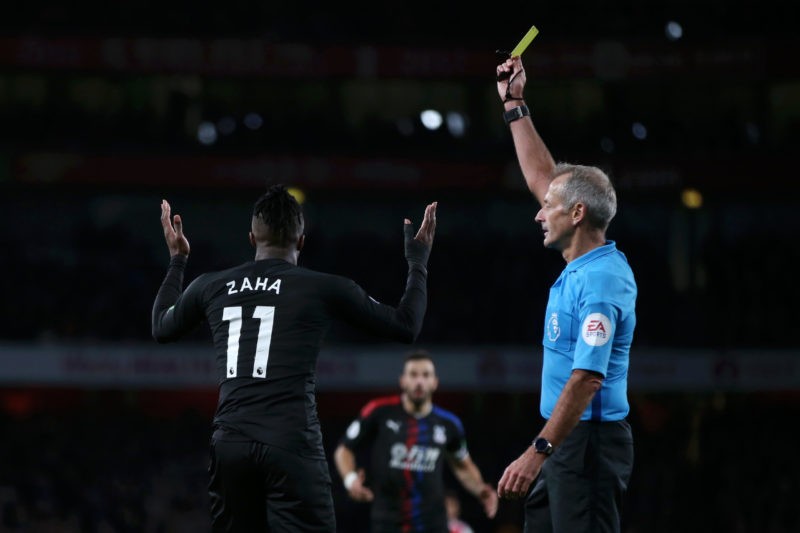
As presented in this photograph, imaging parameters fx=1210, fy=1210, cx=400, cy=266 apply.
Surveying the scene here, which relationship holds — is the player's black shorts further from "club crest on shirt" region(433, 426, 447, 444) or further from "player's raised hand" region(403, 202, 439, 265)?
"club crest on shirt" region(433, 426, 447, 444)

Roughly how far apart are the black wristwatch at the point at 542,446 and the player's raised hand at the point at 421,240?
0.93m

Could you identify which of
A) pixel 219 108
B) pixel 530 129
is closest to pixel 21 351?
pixel 219 108

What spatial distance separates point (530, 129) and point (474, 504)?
43.4 ft

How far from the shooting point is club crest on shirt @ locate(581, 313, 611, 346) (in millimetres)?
4594

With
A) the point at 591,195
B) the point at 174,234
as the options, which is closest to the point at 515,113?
the point at 591,195

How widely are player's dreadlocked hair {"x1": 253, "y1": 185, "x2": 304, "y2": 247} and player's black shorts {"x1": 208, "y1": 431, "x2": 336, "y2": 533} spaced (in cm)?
81

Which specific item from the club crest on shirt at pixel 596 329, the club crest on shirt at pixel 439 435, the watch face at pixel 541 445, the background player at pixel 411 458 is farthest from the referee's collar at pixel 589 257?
the club crest on shirt at pixel 439 435

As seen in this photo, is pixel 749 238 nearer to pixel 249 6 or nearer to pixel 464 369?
pixel 464 369

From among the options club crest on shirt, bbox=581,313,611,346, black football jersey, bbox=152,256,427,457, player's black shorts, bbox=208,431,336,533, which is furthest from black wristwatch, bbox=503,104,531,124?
player's black shorts, bbox=208,431,336,533

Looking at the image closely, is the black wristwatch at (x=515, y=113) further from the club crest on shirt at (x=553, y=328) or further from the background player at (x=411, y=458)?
the background player at (x=411, y=458)

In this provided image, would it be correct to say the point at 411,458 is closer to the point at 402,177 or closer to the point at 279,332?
the point at 279,332

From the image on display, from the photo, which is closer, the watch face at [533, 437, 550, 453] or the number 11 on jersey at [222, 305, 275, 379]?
the watch face at [533, 437, 550, 453]

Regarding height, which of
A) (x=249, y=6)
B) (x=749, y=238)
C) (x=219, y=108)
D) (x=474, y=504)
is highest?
(x=249, y=6)

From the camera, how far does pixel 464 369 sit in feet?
65.0
